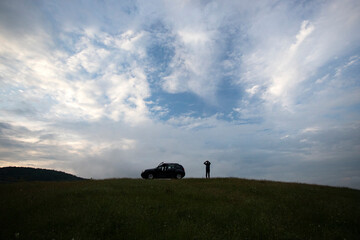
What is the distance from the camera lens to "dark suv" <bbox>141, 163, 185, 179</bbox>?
2661 cm

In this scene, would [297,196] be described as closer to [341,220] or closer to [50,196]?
[341,220]

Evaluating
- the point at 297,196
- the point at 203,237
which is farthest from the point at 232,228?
the point at 297,196

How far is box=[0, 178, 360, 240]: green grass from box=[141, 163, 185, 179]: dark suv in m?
11.7

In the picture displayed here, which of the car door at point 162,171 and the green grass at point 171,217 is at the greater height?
the car door at point 162,171

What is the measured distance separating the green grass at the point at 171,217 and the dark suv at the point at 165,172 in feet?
38.4

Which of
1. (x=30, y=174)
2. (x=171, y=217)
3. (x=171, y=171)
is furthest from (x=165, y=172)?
(x=30, y=174)

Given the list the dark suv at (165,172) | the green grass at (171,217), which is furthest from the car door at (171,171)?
the green grass at (171,217)

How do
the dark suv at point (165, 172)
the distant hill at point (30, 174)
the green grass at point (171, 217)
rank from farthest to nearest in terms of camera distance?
1. the distant hill at point (30, 174)
2. the dark suv at point (165, 172)
3. the green grass at point (171, 217)

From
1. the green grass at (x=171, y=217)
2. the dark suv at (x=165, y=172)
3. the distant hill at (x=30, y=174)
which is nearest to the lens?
the green grass at (x=171, y=217)

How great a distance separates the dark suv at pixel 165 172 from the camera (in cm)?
2661

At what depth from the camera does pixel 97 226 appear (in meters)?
9.06

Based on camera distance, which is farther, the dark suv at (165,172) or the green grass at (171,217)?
the dark suv at (165,172)

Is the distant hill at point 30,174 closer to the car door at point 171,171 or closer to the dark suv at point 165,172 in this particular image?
the dark suv at point 165,172

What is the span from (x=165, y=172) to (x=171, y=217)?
16.5 metres
